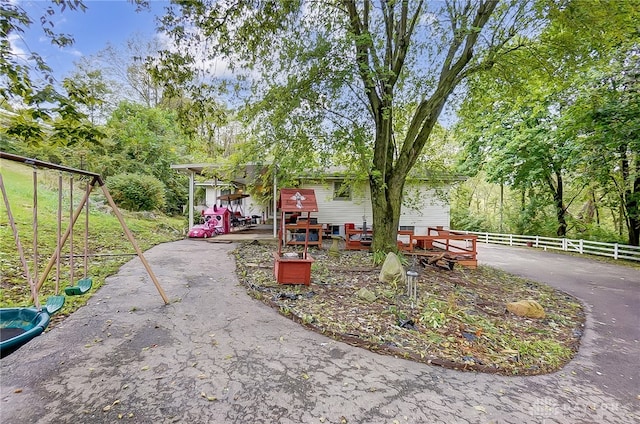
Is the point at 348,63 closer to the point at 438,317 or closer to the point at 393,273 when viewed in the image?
the point at 393,273

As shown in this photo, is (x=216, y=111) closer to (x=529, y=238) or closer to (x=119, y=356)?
(x=119, y=356)

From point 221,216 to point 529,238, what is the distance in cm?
1612

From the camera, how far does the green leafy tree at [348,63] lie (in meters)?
5.52

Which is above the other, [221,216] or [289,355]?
[221,216]

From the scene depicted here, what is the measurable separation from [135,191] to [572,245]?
2128cm

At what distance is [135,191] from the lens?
49.4 feet

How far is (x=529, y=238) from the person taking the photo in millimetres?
16297

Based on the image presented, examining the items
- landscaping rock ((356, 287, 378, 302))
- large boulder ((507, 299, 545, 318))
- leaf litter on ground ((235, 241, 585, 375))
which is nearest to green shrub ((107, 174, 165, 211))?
leaf litter on ground ((235, 241, 585, 375))

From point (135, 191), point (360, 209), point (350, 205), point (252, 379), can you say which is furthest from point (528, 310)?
point (135, 191)

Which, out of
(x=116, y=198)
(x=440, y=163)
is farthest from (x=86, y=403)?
(x=116, y=198)

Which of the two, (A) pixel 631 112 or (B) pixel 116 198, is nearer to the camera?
(A) pixel 631 112

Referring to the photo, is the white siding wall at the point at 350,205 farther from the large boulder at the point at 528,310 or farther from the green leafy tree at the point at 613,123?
the large boulder at the point at 528,310

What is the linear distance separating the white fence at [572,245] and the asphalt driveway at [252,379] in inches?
397

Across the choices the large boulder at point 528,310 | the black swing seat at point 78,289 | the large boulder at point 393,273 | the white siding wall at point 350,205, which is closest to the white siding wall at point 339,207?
the white siding wall at point 350,205
